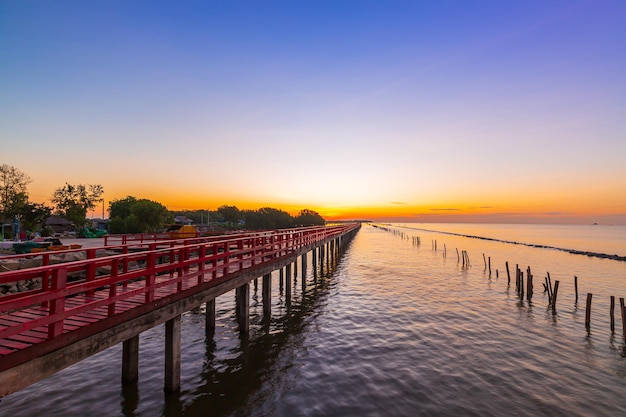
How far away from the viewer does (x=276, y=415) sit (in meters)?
7.76

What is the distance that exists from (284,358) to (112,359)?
542 centimetres

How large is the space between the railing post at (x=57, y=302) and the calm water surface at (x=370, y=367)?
11.2ft

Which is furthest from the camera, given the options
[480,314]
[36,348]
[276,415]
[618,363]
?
[480,314]

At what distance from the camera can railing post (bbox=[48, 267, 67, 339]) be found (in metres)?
5.37

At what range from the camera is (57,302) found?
545 cm

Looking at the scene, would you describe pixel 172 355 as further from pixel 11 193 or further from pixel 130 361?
pixel 11 193

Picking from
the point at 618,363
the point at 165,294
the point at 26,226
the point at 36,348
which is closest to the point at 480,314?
the point at 618,363

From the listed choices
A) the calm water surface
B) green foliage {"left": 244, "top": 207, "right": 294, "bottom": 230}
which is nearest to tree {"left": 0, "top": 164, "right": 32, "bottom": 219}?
the calm water surface

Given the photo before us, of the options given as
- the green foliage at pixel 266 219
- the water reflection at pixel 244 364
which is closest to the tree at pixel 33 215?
the water reflection at pixel 244 364

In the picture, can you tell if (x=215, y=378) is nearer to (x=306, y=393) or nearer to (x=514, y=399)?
(x=306, y=393)

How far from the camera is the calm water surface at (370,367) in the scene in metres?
8.14

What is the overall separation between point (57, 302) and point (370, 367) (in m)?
8.44

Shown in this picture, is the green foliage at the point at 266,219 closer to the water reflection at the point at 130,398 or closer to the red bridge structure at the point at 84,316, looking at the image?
the water reflection at the point at 130,398

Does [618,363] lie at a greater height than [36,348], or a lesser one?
lesser
